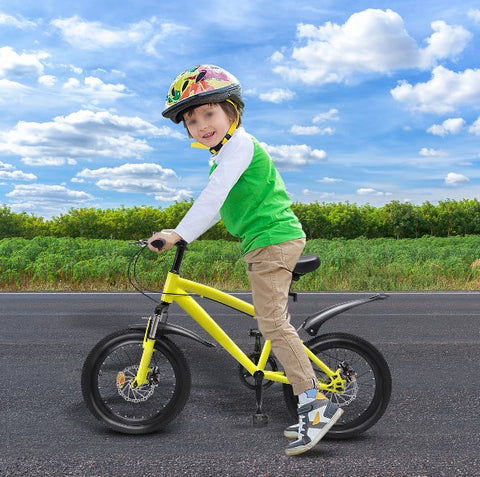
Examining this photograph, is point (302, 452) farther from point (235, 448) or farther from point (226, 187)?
point (226, 187)

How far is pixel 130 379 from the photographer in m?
3.65

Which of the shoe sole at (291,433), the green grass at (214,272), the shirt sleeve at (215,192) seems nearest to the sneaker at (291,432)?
the shoe sole at (291,433)

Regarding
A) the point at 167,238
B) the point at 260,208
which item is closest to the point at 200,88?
the point at 260,208

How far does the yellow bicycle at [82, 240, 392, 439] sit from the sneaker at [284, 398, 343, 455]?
0.85ft

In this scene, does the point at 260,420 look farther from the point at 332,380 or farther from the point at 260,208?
the point at 260,208

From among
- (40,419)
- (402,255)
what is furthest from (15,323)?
(402,255)

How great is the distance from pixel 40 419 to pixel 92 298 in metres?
5.98

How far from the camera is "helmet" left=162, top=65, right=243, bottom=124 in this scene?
3.35 m

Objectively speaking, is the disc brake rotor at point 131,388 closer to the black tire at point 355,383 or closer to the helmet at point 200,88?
the black tire at point 355,383

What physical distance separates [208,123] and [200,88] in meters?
0.22

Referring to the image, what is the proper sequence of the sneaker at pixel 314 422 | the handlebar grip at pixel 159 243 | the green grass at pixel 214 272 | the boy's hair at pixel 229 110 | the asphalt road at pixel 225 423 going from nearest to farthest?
the handlebar grip at pixel 159 243
the asphalt road at pixel 225 423
the sneaker at pixel 314 422
the boy's hair at pixel 229 110
the green grass at pixel 214 272

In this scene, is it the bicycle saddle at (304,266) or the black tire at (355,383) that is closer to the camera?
the bicycle saddle at (304,266)

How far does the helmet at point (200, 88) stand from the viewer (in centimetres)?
→ 335

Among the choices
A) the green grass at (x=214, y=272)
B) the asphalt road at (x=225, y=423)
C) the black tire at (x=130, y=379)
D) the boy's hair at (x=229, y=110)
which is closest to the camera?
the asphalt road at (x=225, y=423)
